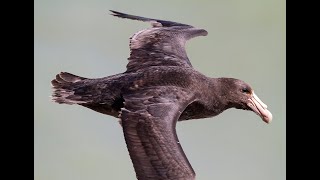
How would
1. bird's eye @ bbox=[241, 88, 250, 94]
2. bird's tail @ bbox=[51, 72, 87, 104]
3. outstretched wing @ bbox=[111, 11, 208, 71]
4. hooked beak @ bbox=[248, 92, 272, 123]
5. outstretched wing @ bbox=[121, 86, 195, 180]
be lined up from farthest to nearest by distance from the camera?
outstretched wing @ bbox=[111, 11, 208, 71] < bird's eye @ bbox=[241, 88, 250, 94] < hooked beak @ bbox=[248, 92, 272, 123] < bird's tail @ bbox=[51, 72, 87, 104] < outstretched wing @ bbox=[121, 86, 195, 180]

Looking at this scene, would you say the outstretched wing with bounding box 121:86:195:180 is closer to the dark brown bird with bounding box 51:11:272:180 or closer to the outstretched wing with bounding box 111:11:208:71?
the dark brown bird with bounding box 51:11:272:180

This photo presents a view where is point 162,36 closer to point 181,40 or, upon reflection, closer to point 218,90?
point 181,40

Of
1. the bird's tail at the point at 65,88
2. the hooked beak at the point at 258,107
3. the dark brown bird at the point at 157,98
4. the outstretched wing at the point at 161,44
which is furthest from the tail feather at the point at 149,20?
the hooked beak at the point at 258,107

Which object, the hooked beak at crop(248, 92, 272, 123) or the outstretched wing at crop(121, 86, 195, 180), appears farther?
the hooked beak at crop(248, 92, 272, 123)

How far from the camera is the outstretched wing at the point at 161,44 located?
17.3 meters

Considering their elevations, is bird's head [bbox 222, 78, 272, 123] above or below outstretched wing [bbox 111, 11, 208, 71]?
below

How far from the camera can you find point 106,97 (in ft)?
51.5

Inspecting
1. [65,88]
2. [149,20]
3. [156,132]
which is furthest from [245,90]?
[149,20]

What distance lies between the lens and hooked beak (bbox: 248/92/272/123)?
Result: 54.0 ft

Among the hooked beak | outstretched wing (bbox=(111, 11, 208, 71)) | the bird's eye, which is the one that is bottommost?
the hooked beak

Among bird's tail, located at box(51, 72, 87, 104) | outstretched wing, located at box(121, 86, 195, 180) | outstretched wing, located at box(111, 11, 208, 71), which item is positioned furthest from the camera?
outstretched wing, located at box(111, 11, 208, 71)

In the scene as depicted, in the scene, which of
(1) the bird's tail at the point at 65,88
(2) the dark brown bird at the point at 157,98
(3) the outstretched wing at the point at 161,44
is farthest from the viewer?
(3) the outstretched wing at the point at 161,44

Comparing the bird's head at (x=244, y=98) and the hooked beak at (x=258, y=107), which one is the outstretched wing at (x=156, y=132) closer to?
the bird's head at (x=244, y=98)

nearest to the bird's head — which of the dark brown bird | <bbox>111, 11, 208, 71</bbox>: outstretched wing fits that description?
the dark brown bird
